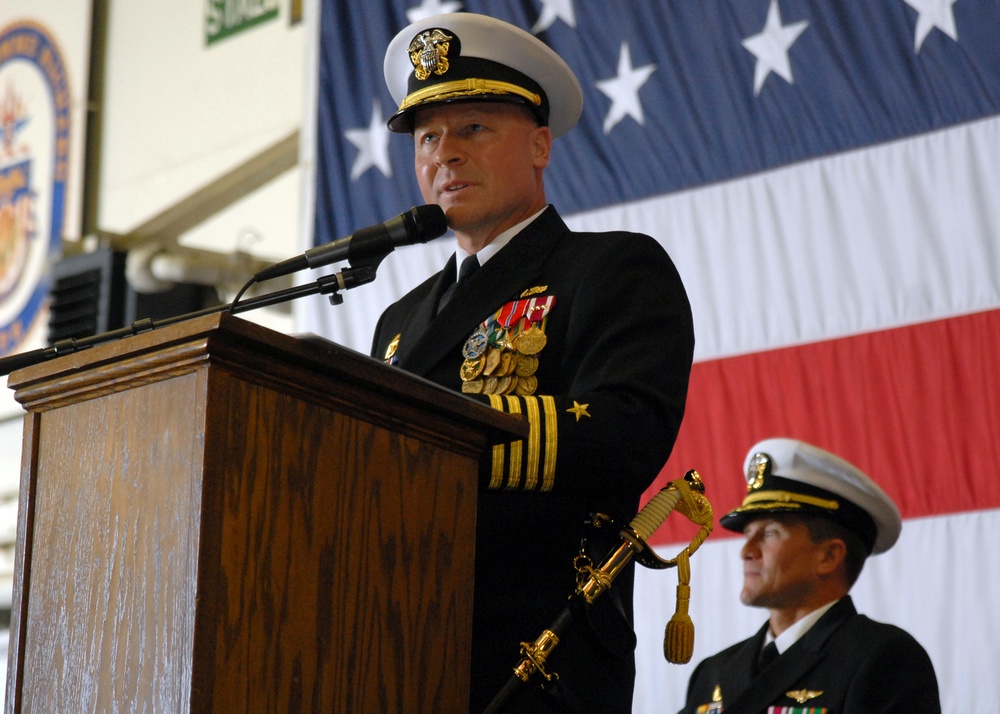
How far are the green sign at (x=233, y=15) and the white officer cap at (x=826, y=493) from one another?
141 inches

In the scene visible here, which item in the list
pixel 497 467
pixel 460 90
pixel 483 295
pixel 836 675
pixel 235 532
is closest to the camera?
pixel 235 532

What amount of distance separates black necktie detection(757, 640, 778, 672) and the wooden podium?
1.81m

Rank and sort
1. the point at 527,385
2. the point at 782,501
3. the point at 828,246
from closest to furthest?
the point at 527,385
the point at 782,501
the point at 828,246

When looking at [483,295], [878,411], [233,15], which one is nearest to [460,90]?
[483,295]

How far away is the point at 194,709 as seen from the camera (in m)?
1.16

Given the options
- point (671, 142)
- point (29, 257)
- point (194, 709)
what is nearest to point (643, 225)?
point (671, 142)

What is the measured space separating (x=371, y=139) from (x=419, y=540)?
332 centimetres

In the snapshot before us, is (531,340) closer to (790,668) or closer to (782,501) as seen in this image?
(790,668)

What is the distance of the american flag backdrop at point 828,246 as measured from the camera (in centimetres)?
327

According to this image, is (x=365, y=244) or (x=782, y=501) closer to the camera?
(x=365, y=244)

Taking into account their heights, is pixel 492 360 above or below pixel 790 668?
above

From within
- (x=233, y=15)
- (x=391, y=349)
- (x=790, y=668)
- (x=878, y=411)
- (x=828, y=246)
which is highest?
(x=233, y=15)

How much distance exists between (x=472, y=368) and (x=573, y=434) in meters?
0.27

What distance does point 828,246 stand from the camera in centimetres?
358
